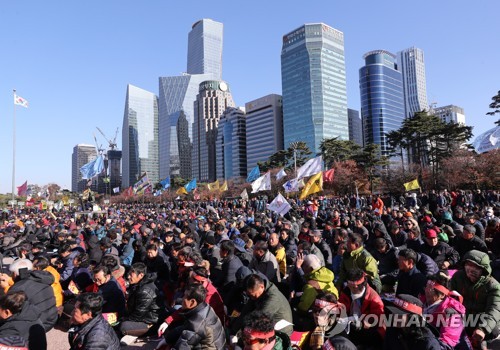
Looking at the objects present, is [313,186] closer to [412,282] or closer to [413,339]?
[412,282]

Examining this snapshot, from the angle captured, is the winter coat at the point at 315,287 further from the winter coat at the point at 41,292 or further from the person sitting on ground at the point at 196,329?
the winter coat at the point at 41,292

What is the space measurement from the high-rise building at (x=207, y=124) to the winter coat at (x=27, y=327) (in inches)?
6264

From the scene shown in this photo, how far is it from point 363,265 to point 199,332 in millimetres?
3147

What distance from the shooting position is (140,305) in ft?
17.3

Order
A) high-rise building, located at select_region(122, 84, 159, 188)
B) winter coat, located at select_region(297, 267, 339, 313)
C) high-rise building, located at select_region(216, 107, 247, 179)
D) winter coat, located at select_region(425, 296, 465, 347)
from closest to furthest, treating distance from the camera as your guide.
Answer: winter coat, located at select_region(425, 296, 465, 347), winter coat, located at select_region(297, 267, 339, 313), high-rise building, located at select_region(216, 107, 247, 179), high-rise building, located at select_region(122, 84, 159, 188)

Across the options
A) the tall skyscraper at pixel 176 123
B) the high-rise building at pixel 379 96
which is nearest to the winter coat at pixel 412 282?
the high-rise building at pixel 379 96

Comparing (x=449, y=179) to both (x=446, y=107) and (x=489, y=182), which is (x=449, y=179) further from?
(x=446, y=107)

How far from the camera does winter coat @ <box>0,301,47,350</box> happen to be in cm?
365

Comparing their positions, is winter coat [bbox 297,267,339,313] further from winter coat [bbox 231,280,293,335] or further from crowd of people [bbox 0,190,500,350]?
winter coat [bbox 231,280,293,335]

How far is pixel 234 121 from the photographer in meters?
148

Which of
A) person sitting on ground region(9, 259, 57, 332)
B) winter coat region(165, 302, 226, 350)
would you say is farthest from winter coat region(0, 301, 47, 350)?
winter coat region(165, 302, 226, 350)

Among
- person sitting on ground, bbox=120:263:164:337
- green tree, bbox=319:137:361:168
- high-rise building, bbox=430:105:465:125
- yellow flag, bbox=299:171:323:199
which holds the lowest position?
person sitting on ground, bbox=120:263:164:337

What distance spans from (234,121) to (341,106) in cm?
4680

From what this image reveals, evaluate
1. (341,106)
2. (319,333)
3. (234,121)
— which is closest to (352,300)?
(319,333)
